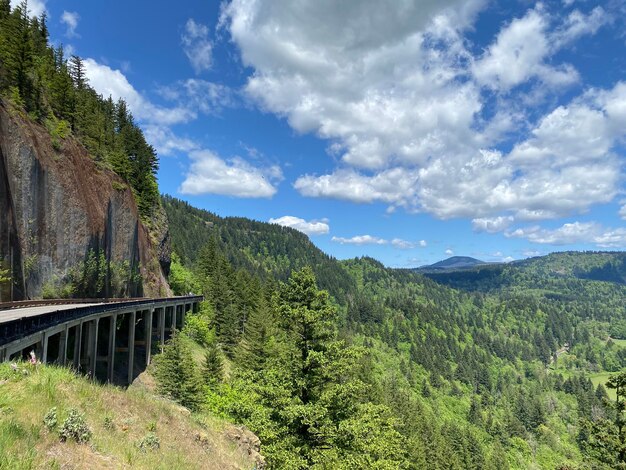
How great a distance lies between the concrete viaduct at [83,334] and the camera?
54.6ft

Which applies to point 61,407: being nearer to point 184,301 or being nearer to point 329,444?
point 329,444

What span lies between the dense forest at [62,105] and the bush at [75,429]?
1423 inches

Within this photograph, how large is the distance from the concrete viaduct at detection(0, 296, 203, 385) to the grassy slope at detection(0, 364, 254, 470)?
208 cm

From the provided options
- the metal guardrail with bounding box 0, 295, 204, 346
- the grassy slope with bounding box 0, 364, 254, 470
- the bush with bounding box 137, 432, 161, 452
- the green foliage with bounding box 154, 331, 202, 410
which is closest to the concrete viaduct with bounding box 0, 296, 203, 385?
the metal guardrail with bounding box 0, 295, 204, 346

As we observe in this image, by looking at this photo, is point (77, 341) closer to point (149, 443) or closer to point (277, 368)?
point (277, 368)

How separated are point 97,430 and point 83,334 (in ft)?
118

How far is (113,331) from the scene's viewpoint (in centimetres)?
3253

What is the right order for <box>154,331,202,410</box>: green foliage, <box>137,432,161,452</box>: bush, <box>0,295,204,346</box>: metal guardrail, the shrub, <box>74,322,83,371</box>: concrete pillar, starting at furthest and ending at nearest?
<box>154,331,202,410</box>: green foliage < <box>74,322,83,371</box>: concrete pillar < <box>0,295,204,346</box>: metal guardrail < <box>137,432,161,452</box>: bush < the shrub

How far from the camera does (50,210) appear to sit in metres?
35.6

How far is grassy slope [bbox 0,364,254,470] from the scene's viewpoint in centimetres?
688

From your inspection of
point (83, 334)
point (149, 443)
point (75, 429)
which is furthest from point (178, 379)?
point (75, 429)

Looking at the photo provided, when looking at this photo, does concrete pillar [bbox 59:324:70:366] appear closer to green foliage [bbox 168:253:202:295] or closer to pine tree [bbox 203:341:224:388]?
pine tree [bbox 203:341:224:388]

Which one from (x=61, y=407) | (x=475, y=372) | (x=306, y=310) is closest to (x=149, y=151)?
(x=306, y=310)

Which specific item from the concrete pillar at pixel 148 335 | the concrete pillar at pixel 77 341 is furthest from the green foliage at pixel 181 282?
the concrete pillar at pixel 77 341
